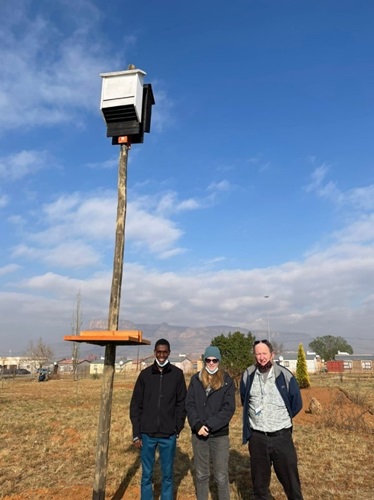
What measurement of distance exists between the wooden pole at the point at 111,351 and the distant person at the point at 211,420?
1.03 metres

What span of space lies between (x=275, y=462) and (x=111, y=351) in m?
2.30

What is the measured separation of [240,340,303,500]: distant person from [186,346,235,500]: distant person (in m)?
0.33

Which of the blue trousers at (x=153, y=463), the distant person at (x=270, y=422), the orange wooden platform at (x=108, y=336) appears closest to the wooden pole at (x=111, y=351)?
the orange wooden platform at (x=108, y=336)

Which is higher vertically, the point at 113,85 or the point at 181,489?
the point at 113,85

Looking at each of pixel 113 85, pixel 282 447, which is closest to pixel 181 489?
pixel 282 447

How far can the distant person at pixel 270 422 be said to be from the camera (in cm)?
415

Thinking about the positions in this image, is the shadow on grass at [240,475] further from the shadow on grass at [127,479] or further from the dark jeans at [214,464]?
the shadow on grass at [127,479]

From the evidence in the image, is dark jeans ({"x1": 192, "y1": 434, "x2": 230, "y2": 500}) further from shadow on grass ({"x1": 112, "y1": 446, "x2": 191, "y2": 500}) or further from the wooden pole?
shadow on grass ({"x1": 112, "y1": 446, "x2": 191, "y2": 500})

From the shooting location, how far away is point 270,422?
423cm

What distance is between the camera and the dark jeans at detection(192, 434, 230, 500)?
4578mm

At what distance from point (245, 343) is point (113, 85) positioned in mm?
12825

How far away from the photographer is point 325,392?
17984 millimetres

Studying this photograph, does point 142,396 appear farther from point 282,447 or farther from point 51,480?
point 51,480

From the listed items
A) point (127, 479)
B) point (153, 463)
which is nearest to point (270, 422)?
point (153, 463)
